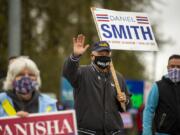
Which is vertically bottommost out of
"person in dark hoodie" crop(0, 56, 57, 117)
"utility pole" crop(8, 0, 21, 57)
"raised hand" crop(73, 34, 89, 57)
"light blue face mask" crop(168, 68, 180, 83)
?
"person in dark hoodie" crop(0, 56, 57, 117)

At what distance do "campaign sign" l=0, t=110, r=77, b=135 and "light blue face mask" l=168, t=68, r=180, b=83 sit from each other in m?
2.94

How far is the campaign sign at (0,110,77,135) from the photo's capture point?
6406 mm

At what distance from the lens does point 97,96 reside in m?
8.77

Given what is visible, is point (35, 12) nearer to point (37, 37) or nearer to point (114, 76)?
point (37, 37)

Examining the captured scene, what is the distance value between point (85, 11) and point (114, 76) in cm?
1974

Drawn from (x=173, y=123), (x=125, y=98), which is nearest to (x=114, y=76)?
(x=125, y=98)

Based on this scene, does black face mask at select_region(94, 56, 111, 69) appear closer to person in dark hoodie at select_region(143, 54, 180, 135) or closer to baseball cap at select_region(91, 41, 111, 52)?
baseball cap at select_region(91, 41, 111, 52)

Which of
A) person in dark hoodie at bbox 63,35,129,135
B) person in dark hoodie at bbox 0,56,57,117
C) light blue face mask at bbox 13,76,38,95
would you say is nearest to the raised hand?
person in dark hoodie at bbox 63,35,129,135

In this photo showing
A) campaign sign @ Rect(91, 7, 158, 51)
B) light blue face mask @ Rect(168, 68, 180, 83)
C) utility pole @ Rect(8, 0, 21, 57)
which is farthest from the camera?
utility pole @ Rect(8, 0, 21, 57)

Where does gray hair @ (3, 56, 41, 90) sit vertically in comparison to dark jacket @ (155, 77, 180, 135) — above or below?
above

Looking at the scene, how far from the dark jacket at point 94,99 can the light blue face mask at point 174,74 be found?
0.74 meters

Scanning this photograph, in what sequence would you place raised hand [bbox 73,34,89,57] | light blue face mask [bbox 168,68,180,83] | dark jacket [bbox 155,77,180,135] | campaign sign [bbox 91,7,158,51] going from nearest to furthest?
1. raised hand [bbox 73,34,89,57]
2. dark jacket [bbox 155,77,180,135]
3. light blue face mask [bbox 168,68,180,83]
4. campaign sign [bbox 91,7,158,51]

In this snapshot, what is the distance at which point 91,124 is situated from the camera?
8758mm

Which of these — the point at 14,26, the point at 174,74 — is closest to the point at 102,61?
the point at 174,74
